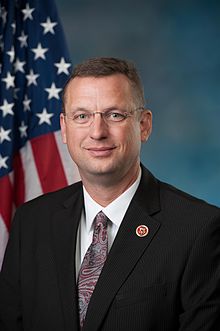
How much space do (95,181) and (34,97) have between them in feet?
5.15

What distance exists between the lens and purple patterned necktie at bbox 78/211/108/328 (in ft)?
9.22

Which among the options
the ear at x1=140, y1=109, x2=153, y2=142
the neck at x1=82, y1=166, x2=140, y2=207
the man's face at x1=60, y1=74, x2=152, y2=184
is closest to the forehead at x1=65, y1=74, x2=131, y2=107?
the man's face at x1=60, y1=74, x2=152, y2=184

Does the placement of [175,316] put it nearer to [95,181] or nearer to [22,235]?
[95,181]

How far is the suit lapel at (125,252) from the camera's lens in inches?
107

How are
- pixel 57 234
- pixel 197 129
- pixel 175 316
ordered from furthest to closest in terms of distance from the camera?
pixel 197 129
pixel 57 234
pixel 175 316

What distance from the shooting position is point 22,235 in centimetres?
318

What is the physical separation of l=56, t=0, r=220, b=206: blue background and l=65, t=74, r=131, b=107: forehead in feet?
7.83

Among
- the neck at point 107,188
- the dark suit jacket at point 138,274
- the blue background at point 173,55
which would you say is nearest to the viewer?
the dark suit jacket at point 138,274

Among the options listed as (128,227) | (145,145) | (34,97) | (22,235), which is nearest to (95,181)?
(128,227)

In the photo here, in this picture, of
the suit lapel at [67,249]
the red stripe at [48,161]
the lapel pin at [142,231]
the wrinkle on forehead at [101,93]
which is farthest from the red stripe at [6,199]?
the lapel pin at [142,231]

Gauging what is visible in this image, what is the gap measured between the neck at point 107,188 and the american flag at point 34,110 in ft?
4.48

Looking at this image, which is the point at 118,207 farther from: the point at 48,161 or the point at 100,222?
the point at 48,161

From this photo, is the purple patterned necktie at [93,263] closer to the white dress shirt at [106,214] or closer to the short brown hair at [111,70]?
the white dress shirt at [106,214]

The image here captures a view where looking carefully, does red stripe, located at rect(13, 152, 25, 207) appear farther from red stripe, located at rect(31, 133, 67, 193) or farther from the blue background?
the blue background
